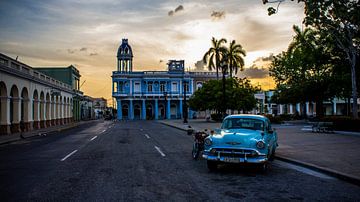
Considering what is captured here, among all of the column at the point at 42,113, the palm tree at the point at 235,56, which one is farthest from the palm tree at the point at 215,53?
the column at the point at 42,113

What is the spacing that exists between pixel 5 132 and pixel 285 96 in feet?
109

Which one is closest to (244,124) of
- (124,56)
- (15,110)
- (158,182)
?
(158,182)

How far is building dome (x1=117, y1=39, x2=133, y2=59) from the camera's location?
80938 mm

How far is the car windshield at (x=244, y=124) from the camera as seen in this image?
1076 centimetres

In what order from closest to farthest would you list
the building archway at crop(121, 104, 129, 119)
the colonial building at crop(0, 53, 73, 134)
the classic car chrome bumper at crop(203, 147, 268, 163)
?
the classic car chrome bumper at crop(203, 147, 268, 163), the colonial building at crop(0, 53, 73, 134), the building archway at crop(121, 104, 129, 119)

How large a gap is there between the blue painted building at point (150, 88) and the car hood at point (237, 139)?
71.1m

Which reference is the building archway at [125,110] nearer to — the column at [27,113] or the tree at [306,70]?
the tree at [306,70]

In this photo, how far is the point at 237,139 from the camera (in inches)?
370

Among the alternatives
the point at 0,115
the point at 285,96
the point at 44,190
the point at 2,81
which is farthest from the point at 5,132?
the point at 285,96

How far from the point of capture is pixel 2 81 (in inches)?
1085

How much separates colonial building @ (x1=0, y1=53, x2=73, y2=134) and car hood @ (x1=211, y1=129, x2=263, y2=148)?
23.0m

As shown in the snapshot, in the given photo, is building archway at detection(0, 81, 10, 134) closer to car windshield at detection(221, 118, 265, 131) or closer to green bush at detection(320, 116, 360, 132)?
car windshield at detection(221, 118, 265, 131)

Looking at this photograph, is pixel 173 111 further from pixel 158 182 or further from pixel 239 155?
pixel 158 182

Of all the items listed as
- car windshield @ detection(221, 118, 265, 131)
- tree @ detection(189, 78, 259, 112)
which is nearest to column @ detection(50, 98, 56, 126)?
tree @ detection(189, 78, 259, 112)
